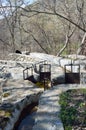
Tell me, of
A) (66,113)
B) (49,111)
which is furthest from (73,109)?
(49,111)

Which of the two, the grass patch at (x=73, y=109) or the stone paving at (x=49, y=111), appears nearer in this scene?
the stone paving at (x=49, y=111)

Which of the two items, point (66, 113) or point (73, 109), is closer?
point (66, 113)

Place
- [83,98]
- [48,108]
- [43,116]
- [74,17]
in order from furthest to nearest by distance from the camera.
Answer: [74,17] < [83,98] < [48,108] < [43,116]

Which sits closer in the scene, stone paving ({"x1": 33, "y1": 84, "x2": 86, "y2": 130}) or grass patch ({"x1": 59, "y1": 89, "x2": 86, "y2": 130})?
stone paving ({"x1": 33, "y1": 84, "x2": 86, "y2": 130})

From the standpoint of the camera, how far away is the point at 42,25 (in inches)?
1305

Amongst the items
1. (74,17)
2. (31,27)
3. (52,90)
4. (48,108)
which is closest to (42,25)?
(31,27)

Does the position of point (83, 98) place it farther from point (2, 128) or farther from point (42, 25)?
point (42, 25)

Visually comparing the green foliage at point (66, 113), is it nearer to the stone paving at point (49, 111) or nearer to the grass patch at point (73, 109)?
the grass patch at point (73, 109)

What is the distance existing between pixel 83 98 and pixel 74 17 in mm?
19963

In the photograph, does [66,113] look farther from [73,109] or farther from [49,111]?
[49,111]

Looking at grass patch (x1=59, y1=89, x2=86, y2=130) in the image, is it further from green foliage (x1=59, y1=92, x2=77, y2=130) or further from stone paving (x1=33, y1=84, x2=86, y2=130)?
stone paving (x1=33, y1=84, x2=86, y2=130)

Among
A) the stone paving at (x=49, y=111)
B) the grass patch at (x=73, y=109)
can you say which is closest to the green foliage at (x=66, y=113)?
the grass patch at (x=73, y=109)

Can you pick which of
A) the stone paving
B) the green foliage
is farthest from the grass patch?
the stone paving

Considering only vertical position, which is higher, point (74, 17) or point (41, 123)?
point (74, 17)
